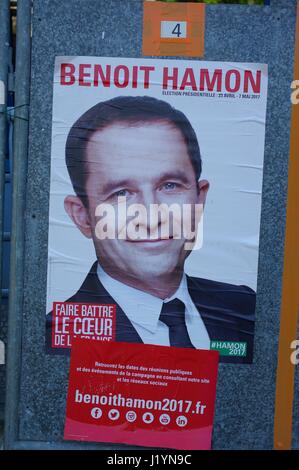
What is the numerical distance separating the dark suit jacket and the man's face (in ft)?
0.49

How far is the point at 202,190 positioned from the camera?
136 inches

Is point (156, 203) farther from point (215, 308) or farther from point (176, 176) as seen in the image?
point (215, 308)

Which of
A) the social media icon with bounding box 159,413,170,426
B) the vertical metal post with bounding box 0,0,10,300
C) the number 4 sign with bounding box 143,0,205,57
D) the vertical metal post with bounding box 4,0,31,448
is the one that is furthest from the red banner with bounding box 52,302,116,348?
the number 4 sign with bounding box 143,0,205,57

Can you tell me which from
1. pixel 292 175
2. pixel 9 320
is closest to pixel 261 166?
pixel 292 175

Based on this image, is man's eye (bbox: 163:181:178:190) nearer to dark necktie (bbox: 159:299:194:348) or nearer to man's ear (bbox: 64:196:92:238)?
man's ear (bbox: 64:196:92:238)

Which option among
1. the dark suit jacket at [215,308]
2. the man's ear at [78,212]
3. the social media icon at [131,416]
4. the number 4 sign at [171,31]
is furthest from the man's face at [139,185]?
the social media icon at [131,416]

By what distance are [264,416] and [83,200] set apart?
5.30 feet

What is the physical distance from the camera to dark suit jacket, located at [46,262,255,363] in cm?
347

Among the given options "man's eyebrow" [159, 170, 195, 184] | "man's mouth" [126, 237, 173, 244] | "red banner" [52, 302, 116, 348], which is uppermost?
"man's eyebrow" [159, 170, 195, 184]

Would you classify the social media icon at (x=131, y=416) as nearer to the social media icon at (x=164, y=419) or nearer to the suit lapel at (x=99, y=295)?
the social media icon at (x=164, y=419)

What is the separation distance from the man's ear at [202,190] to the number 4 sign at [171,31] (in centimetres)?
71

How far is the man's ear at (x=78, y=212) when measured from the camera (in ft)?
11.4
